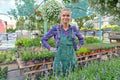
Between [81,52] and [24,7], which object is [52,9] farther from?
[24,7]

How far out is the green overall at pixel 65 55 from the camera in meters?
2.04

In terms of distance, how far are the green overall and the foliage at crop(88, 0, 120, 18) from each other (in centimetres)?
43

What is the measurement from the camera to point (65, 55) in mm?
2072

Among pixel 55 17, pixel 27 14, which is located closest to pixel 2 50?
pixel 27 14

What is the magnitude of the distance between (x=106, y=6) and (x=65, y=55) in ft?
2.13

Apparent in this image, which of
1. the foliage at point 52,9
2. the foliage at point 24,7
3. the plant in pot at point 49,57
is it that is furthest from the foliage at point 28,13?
the plant in pot at point 49,57

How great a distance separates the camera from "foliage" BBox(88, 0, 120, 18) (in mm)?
1633

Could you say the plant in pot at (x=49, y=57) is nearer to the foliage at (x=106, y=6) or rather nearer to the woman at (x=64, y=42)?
the woman at (x=64, y=42)

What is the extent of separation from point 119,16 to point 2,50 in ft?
12.8

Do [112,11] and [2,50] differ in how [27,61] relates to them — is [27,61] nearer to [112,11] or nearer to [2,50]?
[112,11]

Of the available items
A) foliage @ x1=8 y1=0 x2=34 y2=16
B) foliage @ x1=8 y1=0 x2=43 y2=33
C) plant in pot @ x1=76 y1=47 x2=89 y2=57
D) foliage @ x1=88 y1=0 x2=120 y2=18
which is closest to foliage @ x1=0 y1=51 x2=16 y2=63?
foliage @ x1=8 y1=0 x2=43 y2=33

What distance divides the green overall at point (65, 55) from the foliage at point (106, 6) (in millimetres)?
426

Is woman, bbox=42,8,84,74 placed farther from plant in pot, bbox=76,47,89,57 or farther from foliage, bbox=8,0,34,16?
foliage, bbox=8,0,34,16

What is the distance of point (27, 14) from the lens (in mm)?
5602
